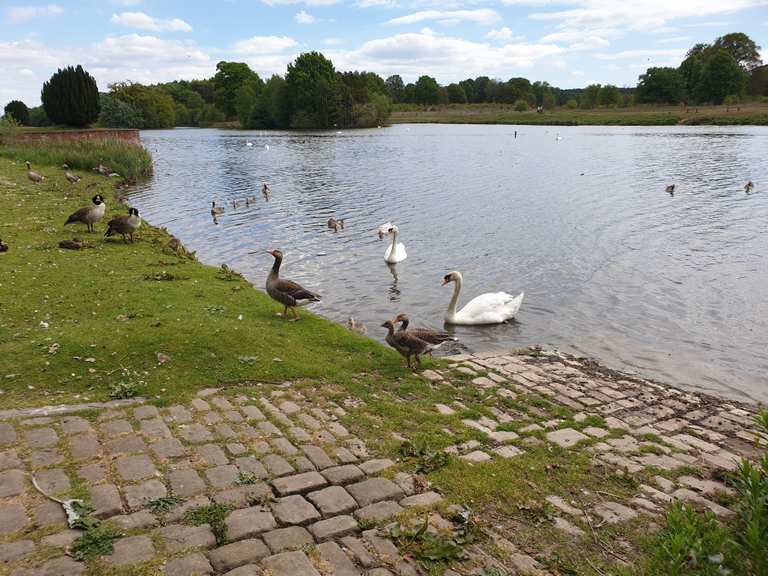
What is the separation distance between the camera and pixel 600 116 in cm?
12006

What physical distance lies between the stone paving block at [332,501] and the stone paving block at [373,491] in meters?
0.09

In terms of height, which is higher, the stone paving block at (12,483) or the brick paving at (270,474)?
the stone paving block at (12,483)

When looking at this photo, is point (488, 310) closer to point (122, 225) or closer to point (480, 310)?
point (480, 310)

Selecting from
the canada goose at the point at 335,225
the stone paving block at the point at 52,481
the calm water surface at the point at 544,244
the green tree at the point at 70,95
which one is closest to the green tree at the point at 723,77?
the calm water surface at the point at 544,244

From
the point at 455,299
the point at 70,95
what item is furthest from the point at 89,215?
the point at 70,95

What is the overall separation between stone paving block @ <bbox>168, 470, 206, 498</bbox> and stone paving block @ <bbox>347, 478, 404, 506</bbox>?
4.95 ft

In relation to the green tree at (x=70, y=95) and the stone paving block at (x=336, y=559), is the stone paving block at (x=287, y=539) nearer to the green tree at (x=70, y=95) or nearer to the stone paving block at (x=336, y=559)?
the stone paving block at (x=336, y=559)

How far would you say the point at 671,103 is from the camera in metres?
136

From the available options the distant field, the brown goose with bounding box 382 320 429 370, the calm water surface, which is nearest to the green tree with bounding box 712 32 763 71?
the distant field

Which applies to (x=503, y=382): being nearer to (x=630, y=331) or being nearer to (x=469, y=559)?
(x=469, y=559)

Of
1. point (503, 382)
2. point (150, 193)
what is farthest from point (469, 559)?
point (150, 193)

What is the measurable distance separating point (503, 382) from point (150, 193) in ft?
105

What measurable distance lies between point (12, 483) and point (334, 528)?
315cm

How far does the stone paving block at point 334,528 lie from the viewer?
4.98 m
